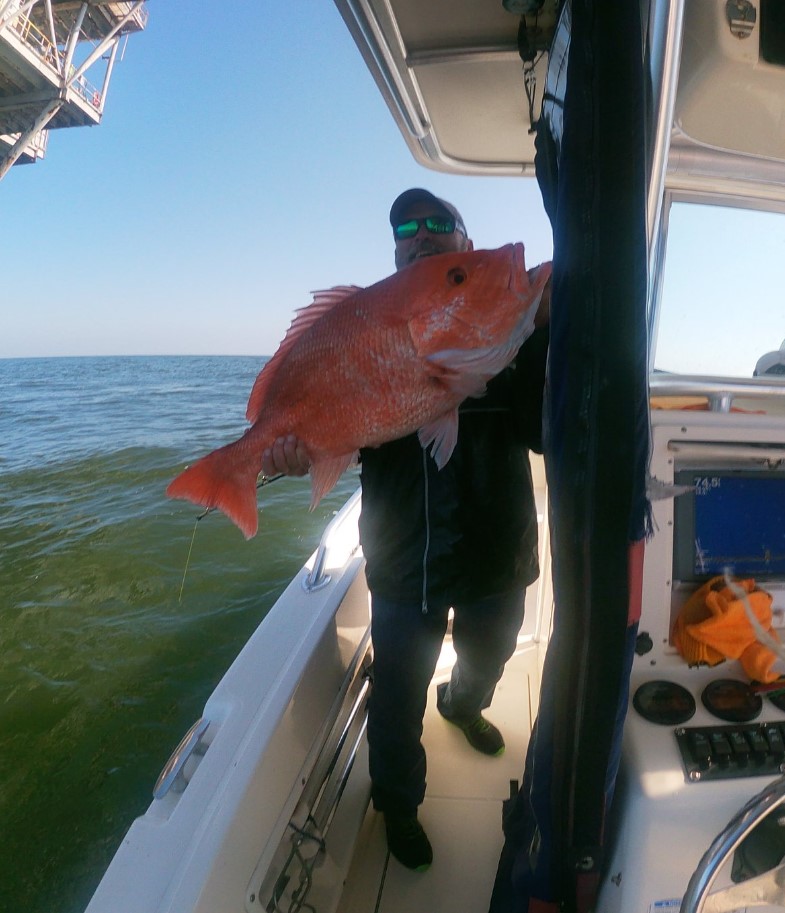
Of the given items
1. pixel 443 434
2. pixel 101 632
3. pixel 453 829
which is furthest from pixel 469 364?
pixel 101 632

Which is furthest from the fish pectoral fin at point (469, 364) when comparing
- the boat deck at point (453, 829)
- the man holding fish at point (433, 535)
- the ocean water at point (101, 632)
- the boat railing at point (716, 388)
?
the ocean water at point (101, 632)

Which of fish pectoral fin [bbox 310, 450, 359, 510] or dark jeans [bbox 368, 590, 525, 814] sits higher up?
fish pectoral fin [bbox 310, 450, 359, 510]

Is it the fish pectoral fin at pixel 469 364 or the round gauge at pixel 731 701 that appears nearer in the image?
the fish pectoral fin at pixel 469 364

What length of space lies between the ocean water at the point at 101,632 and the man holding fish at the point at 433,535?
7.51ft

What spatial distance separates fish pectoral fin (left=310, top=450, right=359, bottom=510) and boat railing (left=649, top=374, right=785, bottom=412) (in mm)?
1315

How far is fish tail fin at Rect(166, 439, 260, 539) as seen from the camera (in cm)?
119

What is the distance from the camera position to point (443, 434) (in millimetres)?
1094

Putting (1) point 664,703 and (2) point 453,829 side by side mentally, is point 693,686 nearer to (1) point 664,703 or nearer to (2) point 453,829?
(1) point 664,703

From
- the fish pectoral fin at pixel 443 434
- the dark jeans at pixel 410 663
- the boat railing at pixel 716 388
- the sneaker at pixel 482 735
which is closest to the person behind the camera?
the fish pectoral fin at pixel 443 434

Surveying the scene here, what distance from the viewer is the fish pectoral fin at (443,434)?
109cm

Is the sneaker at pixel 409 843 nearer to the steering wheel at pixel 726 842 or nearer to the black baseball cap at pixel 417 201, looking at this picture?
the steering wheel at pixel 726 842

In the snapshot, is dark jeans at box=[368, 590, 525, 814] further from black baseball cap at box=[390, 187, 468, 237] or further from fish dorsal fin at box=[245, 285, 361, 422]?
black baseball cap at box=[390, 187, 468, 237]

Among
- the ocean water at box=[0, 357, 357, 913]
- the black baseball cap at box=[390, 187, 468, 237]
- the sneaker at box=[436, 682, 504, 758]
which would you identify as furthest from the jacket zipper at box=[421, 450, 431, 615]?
the ocean water at box=[0, 357, 357, 913]

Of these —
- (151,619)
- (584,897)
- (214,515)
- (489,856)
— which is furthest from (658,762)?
(214,515)
